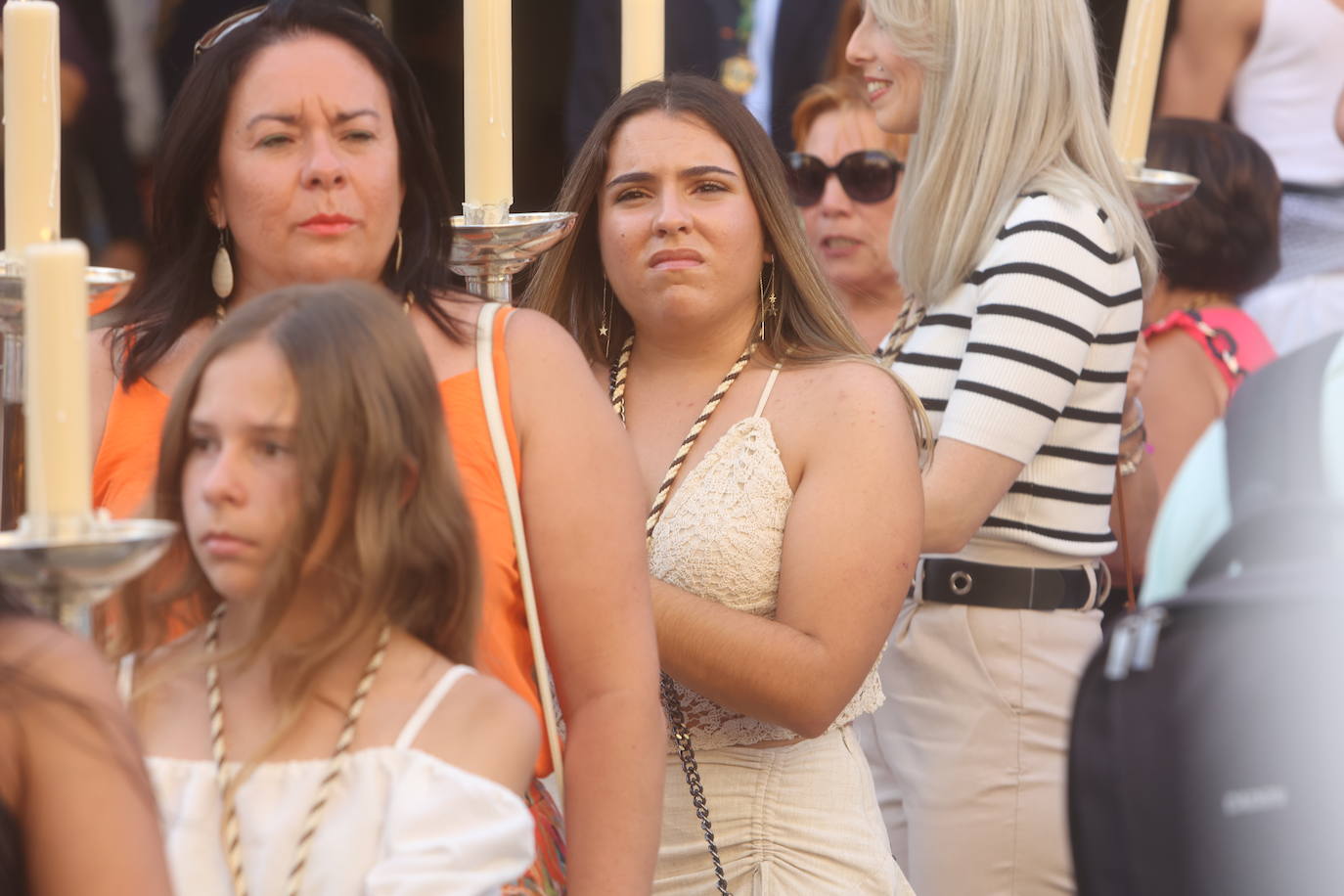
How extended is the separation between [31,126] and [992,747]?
1794 millimetres

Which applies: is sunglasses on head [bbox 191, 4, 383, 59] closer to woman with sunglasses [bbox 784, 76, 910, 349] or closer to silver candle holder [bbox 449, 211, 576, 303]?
silver candle holder [bbox 449, 211, 576, 303]

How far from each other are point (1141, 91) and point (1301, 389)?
1.77m

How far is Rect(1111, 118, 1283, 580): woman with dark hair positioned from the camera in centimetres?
401

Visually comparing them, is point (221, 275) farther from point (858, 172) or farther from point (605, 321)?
point (858, 172)

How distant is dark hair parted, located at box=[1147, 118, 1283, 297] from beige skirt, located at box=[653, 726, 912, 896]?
2099 millimetres

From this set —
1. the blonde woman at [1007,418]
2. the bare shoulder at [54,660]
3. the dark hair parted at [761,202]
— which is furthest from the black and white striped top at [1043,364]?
the bare shoulder at [54,660]

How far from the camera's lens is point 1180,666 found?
1.21 metres

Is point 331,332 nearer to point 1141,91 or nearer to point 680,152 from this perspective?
point 680,152

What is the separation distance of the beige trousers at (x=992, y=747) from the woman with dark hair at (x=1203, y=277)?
121cm

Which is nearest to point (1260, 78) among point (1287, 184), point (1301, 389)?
point (1287, 184)

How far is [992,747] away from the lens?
288 cm

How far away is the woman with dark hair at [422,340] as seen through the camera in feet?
6.68

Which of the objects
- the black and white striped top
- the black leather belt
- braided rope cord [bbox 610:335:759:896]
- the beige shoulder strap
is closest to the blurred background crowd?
the black and white striped top

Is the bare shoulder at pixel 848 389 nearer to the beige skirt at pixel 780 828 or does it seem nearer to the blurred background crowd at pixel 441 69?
the beige skirt at pixel 780 828
